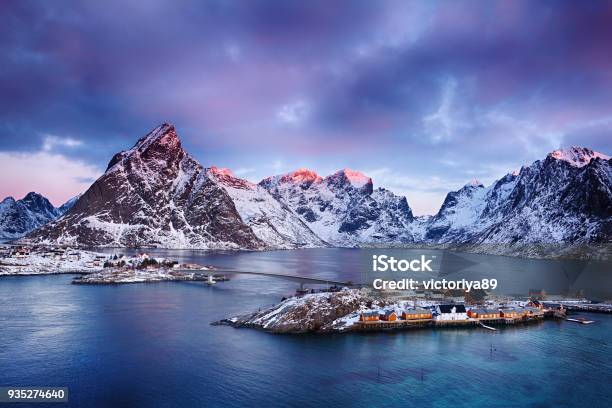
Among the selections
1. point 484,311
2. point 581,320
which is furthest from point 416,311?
point 581,320

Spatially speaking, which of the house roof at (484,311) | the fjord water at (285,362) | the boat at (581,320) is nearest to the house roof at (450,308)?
the house roof at (484,311)

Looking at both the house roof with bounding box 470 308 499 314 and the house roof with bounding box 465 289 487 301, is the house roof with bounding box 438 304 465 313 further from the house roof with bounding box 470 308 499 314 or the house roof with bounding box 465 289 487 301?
the house roof with bounding box 465 289 487 301

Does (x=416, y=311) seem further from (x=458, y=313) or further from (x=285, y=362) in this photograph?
(x=285, y=362)

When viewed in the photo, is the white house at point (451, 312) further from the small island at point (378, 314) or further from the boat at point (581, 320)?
the boat at point (581, 320)

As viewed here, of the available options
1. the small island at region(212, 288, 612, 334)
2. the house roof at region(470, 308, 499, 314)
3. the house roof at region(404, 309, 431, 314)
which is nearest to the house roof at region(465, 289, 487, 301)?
the small island at region(212, 288, 612, 334)

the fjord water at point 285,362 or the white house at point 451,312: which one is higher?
the white house at point 451,312
